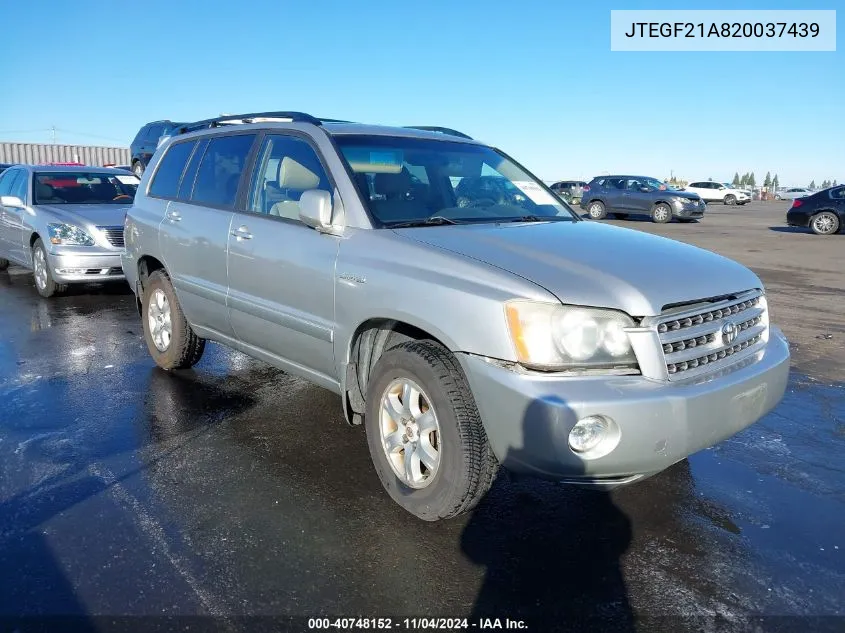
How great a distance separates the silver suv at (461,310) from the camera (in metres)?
2.78

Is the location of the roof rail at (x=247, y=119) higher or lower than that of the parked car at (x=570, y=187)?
lower

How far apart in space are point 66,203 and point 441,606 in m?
8.77

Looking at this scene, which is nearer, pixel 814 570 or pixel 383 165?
pixel 814 570

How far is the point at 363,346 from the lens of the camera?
363 centimetres

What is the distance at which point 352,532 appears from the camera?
3.18 m

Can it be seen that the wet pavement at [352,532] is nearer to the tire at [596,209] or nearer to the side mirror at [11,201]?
the side mirror at [11,201]

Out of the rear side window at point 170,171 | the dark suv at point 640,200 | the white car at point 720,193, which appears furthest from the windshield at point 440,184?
the white car at point 720,193

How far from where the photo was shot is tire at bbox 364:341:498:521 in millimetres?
2998

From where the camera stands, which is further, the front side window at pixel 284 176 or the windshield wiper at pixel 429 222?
the front side window at pixel 284 176

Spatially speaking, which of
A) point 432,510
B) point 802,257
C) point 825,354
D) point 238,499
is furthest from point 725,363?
point 802,257

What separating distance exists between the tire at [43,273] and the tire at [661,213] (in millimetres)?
20671

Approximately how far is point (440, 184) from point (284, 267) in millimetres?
1045

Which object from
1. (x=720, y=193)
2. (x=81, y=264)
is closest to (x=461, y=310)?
(x=81, y=264)

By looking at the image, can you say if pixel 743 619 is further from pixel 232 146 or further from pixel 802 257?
pixel 802 257
